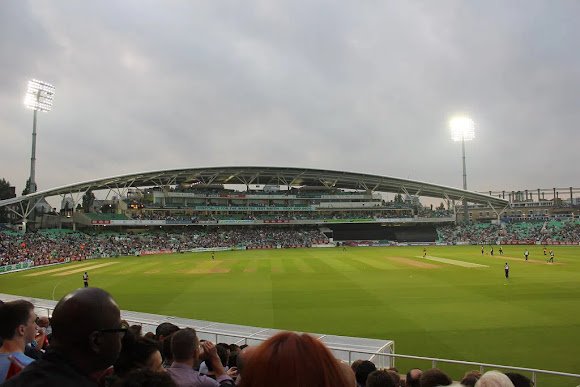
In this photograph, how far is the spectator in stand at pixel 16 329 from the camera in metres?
3.21

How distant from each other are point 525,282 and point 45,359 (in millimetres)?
28793

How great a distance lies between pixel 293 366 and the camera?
1692 mm

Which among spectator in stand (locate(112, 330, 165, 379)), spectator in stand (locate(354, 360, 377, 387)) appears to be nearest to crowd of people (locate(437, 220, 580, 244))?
spectator in stand (locate(354, 360, 377, 387))

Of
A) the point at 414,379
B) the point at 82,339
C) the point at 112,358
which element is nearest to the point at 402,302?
the point at 414,379

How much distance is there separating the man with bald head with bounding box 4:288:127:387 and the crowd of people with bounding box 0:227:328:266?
163ft

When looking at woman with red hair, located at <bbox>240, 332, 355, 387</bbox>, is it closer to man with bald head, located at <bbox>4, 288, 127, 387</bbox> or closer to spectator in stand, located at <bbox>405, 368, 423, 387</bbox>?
A: man with bald head, located at <bbox>4, 288, 127, 387</bbox>

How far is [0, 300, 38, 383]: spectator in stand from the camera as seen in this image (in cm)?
321

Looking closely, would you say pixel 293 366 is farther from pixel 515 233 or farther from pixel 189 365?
pixel 515 233

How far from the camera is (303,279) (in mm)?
29516

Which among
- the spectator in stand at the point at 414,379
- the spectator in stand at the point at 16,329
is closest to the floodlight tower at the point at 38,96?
the spectator in stand at the point at 16,329

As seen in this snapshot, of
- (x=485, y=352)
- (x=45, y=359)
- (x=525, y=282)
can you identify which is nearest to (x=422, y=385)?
(x=45, y=359)

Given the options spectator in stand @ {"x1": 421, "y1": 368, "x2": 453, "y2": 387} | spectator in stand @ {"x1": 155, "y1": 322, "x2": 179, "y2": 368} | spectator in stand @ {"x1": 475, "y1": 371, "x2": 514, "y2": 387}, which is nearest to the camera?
spectator in stand @ {"x1": 475, "y1": 371, "x2": 514, "y2": 387}

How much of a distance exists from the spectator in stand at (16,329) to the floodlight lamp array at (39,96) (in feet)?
198

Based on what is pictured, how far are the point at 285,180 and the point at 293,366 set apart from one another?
304ft
